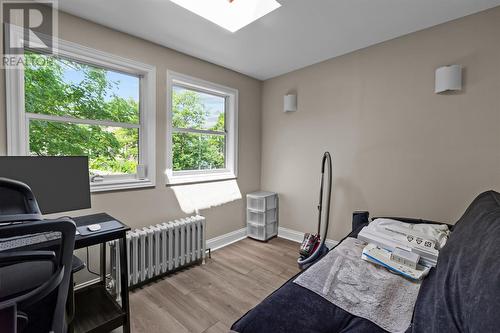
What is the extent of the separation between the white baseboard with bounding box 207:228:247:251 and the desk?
1.30 metres

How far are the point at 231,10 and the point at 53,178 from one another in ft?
6.52

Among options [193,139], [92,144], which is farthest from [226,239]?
[92,144]

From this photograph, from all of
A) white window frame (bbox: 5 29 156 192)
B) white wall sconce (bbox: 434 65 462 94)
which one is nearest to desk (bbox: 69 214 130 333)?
white window frame (bbox: 5 29 156 192)

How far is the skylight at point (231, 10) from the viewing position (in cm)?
186

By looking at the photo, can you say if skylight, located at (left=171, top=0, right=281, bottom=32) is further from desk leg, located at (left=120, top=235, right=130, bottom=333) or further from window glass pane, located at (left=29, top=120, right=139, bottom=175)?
desk leg, located at (left=120, top=235, right=130, bottom=333)

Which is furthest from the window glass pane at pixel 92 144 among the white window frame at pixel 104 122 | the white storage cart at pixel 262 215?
the white storage cart at pixel 262 215

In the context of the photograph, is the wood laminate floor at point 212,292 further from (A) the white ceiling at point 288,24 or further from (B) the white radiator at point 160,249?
(A) the white ceiling at point 288,24

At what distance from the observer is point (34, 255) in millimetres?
822

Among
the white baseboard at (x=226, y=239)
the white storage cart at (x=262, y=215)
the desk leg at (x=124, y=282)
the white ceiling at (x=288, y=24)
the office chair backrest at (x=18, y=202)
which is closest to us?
the office chair backrest at (x=18, y=202)

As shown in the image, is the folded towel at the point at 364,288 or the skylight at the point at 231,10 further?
the skylight at the point at 231,10

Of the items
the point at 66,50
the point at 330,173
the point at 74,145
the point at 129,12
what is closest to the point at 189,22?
the point at 129,12

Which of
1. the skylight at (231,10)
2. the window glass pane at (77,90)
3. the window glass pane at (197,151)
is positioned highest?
the skylight at (231,10)

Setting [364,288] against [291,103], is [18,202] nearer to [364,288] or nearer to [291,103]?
[364,288]

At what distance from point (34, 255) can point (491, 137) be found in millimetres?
3080
